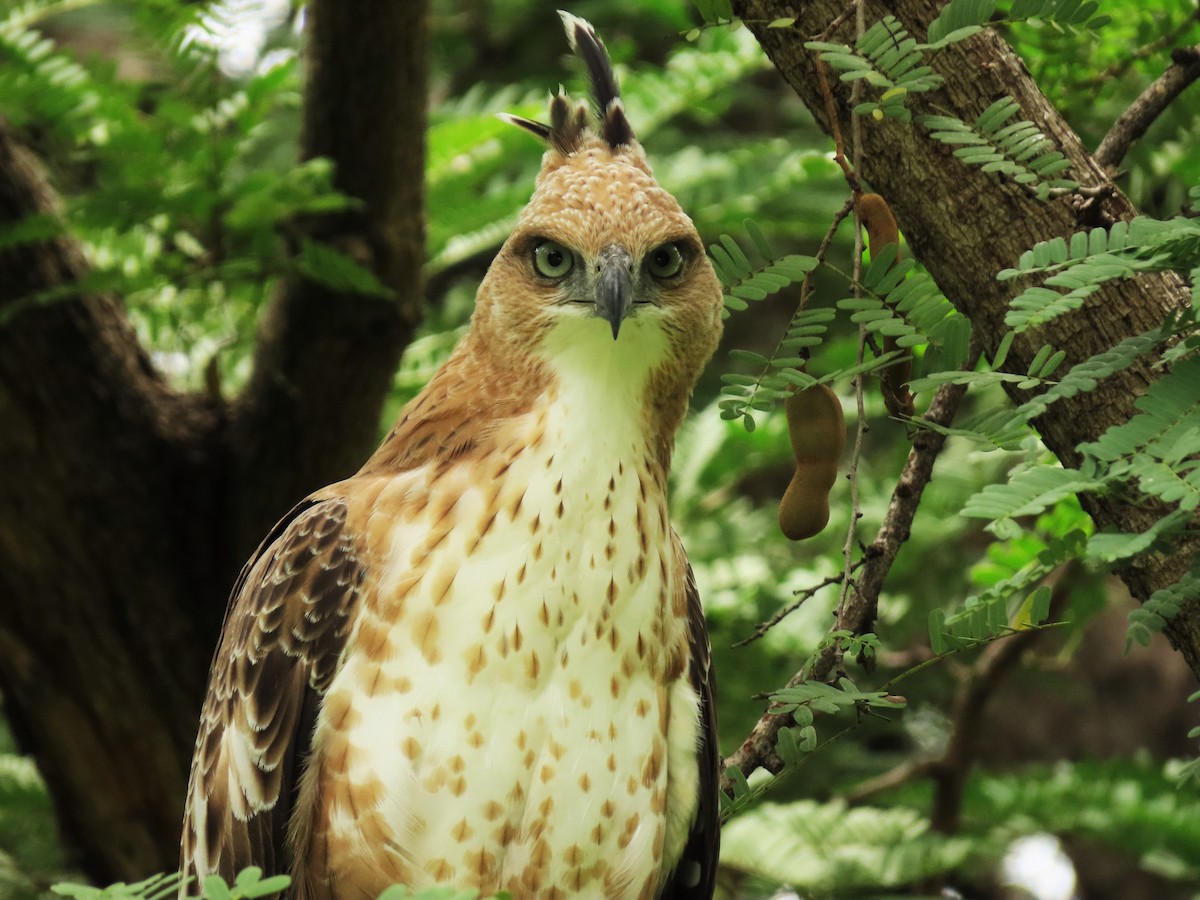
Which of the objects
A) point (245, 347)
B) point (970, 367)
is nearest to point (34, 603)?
point (245, 347)

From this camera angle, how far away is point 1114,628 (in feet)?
29.5

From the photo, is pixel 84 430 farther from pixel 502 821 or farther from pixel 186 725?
pixel 502 821

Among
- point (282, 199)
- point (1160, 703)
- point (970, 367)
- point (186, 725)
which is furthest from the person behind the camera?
point (1160, 703)

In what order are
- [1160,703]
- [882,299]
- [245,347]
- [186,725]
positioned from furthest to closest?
[1160,703]
[245,347]
[186,725]
[882,299]

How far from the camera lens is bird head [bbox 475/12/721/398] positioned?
313 centimetres

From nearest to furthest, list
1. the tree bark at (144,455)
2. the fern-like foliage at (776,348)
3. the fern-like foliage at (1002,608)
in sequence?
the fern-like foliage at (1002,608), the fern-like foliage at (776,348), the tree bark at (144,455)

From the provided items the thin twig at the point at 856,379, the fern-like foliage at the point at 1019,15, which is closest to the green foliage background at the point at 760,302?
the thin twig at the point at 856,379

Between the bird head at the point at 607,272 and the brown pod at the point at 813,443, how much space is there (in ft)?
1.42

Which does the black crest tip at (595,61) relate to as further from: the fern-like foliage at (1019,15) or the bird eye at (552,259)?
the fern-like foliage at (1019,15)

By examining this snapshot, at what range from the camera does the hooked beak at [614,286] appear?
119 inches

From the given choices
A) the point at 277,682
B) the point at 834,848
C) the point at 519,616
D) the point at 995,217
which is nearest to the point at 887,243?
the point at 995,217

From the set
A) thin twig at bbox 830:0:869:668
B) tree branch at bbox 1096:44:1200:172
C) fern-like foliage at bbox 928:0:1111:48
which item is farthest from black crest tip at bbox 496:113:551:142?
tree branch at bbox 1096:44:1200:172

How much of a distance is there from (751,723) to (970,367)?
8.86 feet

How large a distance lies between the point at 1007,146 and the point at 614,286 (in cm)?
84
